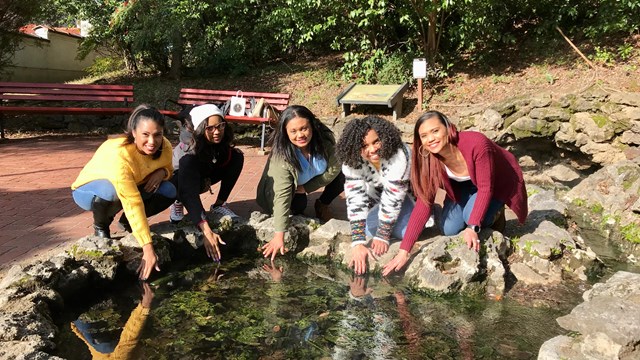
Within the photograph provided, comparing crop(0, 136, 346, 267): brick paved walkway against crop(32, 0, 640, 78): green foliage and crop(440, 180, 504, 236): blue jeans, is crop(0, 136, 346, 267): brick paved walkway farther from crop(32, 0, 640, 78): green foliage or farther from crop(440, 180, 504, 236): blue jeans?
crop(32, 0, 640, 78): green foliage

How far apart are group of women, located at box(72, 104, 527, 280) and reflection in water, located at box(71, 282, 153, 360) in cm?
27

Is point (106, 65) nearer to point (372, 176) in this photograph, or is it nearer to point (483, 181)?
point (372, 176)

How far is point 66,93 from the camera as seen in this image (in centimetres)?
1011

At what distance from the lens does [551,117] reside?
7344 mm

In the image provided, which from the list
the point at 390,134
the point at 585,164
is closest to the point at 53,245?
the point at 390,134

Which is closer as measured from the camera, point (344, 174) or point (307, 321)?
point (307, 321)

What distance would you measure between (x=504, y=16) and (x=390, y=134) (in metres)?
8.37

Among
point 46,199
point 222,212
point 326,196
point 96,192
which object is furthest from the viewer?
point 46,199

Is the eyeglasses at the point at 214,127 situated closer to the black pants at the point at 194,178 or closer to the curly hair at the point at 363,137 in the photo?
the black pants at the point at 194,178

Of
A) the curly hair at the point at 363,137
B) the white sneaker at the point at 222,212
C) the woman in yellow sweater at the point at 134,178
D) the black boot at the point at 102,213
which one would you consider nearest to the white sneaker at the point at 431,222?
the curly hair at the point at 363,137

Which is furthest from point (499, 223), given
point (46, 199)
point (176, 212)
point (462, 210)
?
point (46, 199)

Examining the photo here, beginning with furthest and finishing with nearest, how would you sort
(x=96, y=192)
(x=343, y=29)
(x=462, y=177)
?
(x=343, y=29) → (x=96, y=192) → (x=462, y=177)

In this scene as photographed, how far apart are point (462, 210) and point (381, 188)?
22.7 inches

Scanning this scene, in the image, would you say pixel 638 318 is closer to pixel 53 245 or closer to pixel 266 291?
pixel 266 291
